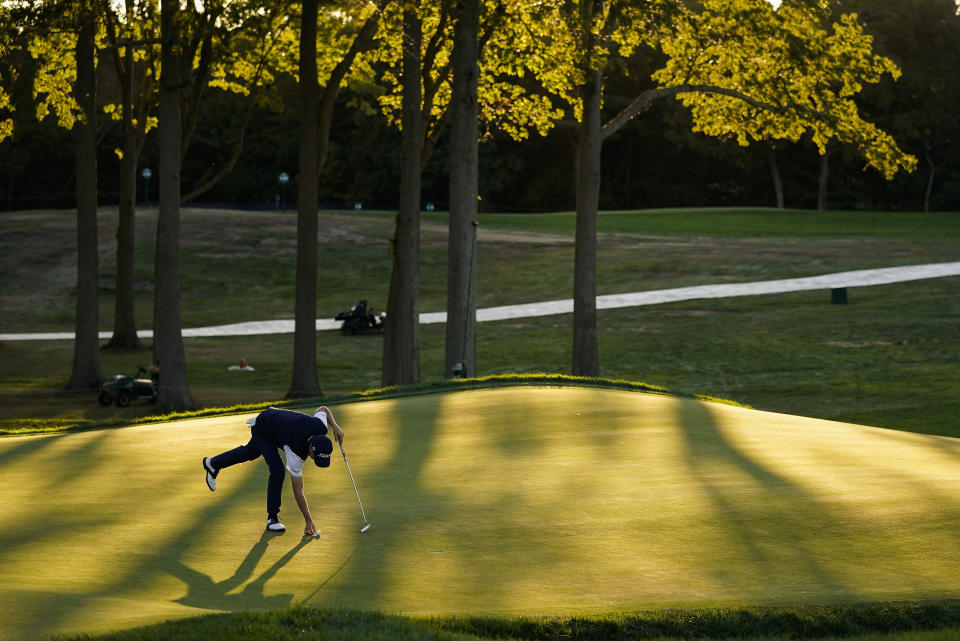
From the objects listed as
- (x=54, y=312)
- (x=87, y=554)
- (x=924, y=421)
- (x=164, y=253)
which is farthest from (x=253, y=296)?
(x=87, y=554)

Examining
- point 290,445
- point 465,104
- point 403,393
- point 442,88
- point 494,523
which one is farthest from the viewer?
point 442,88

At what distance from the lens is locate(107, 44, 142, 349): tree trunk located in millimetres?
40250

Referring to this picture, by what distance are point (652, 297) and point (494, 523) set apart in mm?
40235

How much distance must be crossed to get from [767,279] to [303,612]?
4766 centimetres

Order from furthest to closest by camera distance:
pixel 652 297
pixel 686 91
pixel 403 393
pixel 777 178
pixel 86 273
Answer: pixel 777 178 → pixel 652 297 → pixel 86 273 → pixel 686 91 → pixel 403 393

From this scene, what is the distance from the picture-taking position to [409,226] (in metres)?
29.7

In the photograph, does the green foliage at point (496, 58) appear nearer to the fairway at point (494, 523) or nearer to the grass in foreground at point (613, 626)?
the fairway at point (494, 523)

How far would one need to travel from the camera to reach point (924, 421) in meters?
25.5

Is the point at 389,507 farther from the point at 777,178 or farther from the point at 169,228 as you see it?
the point at 777,178

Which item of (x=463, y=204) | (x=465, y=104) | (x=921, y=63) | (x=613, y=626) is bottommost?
(x=613, y=626)

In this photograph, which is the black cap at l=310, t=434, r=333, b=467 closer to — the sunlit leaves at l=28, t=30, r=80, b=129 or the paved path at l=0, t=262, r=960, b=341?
the sunlit leaves at l=28, t=30, r=80, b=129

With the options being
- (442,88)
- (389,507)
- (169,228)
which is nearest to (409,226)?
(169,228)

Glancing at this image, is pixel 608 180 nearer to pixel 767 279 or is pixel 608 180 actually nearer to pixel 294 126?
pixel 294 126

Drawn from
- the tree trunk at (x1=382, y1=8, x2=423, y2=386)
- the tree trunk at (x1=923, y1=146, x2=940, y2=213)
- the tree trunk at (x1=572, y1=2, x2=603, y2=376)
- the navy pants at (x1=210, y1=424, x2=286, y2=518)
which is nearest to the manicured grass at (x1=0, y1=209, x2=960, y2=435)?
the tree trunk at (x1=572, y1=2, x2=603, y2=376)
